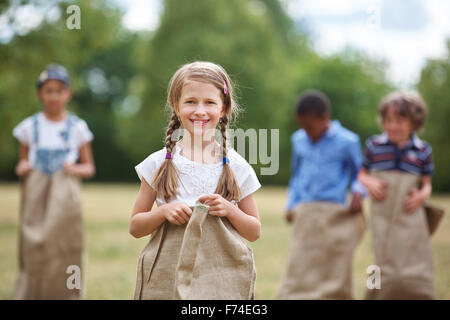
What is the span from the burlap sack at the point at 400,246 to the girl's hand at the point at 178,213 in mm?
2723

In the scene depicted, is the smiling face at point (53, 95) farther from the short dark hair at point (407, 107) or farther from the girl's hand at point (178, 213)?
the girl's hand at point (178, 213)

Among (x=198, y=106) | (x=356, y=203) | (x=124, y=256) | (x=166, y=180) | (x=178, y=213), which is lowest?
(x=178, y=213)

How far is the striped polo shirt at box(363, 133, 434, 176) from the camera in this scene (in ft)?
15.8

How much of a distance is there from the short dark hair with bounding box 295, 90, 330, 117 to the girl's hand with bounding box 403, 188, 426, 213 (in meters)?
1.21

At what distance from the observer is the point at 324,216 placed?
17.8 ft

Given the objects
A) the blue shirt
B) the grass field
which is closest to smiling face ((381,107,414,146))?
the blue shirt

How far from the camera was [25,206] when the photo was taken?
5195 mm

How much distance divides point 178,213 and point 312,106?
10.6ft

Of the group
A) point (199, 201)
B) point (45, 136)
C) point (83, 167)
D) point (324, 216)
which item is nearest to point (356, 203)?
point (324, 216)

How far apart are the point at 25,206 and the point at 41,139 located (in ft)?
2.11

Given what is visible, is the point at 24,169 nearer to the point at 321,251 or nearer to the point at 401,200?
the point at 321,251

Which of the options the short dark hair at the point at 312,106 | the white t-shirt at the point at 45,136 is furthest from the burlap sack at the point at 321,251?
the white t-shirt at the point at 45,136

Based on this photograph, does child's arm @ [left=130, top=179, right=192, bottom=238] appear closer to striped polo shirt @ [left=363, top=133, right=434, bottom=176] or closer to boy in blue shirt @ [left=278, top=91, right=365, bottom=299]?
striped polo shirt @ [left=363, top=133, right=434, bottom=176]

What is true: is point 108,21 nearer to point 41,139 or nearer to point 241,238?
point 41,139
